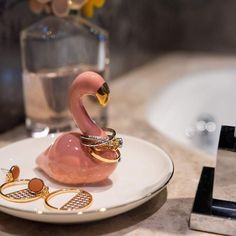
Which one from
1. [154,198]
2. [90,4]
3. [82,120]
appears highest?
[90,4]

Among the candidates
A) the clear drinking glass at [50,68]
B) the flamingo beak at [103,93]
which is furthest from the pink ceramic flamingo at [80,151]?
the clear drinking glass at [50,68]

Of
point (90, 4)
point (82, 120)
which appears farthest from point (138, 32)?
point (82, 120)

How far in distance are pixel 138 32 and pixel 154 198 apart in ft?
3.14

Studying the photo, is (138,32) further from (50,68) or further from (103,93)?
(103,93)

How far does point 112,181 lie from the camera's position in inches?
26.5

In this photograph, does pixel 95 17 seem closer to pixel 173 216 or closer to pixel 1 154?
pixel 1 154

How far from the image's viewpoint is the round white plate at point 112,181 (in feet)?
1.86

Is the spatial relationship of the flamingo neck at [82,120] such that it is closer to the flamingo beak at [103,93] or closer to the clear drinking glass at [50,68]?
the flamingo beak at [103,93]

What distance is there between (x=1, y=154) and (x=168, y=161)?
0.26 m

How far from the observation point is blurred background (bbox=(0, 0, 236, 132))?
3.15 ft

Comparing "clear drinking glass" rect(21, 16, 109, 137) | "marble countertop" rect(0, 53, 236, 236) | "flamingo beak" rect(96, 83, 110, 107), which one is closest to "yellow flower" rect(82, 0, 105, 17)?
"clear drinking glass" rect(21, 16, 109, 137)

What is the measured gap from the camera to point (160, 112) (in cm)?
123

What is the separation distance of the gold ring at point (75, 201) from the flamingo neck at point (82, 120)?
3.2 inches

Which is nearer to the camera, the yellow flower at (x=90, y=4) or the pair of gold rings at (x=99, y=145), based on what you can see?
the pair of gold rings at (x=99, y=145)
